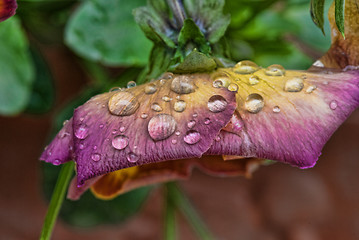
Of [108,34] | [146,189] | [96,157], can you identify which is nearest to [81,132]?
[96,157]

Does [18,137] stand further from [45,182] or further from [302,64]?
[302,64]

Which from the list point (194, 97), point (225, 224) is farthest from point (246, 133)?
point (225, 224)

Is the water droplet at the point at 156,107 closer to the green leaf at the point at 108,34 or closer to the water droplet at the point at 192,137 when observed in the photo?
the water droplet at the point at 192,137

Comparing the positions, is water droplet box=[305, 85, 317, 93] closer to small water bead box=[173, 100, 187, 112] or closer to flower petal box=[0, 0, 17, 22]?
small water bead box=[173, 100, 187, 112]

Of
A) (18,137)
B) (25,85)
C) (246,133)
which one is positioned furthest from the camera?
(18,137)

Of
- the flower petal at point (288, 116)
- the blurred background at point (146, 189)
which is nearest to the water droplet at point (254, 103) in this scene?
the flower petal at point (288, 116)

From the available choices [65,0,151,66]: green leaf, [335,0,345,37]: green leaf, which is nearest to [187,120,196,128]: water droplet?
[335,0,345,37]: green leaf
